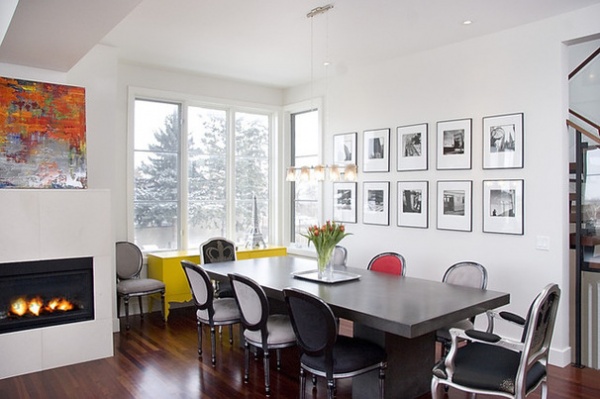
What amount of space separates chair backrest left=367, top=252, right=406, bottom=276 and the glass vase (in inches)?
33.6

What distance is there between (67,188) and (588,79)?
226 inches

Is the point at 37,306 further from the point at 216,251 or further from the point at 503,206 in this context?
the point at 503,206

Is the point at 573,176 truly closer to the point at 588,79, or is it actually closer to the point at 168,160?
the point at 588,79

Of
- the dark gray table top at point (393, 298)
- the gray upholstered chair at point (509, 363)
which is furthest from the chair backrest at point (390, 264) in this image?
the gray upholstered chair at point (509, 363)

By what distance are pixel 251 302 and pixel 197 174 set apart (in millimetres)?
3360

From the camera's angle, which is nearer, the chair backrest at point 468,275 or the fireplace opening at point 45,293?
the chair backrest at point 468,275

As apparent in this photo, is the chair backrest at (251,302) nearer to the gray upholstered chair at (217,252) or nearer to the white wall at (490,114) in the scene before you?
the gray upholstered chair at (217,252)

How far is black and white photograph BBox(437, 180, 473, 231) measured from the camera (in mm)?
4711

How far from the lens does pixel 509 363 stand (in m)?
2.69

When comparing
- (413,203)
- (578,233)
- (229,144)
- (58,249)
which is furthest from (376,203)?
(58,249)

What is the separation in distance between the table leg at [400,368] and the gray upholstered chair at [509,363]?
20.7 inches

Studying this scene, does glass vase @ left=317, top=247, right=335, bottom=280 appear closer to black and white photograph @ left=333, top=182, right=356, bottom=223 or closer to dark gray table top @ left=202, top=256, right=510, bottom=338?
dark gray table top @ left=202, top=256, right=510, bottom=338

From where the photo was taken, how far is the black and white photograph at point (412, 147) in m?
5.13

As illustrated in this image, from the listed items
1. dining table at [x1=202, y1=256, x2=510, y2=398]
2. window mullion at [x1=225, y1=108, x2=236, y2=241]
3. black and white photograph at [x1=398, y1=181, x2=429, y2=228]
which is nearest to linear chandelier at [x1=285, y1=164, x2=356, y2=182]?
dining table at [x1=202, y1=256, x2=510, y2=398]
